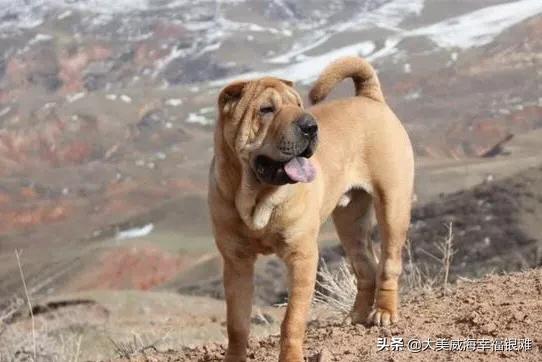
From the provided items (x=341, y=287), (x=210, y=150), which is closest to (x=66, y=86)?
(x=210, y=150)

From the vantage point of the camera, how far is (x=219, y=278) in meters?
23.4

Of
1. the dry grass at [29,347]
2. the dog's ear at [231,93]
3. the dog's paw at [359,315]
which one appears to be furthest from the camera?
the dry grass at [29,347]

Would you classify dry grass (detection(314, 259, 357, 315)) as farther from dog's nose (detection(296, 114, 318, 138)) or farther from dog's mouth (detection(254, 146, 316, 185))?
dog's nose (detection(296, 114, 318, 138))

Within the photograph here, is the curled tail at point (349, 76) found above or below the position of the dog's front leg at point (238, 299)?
above

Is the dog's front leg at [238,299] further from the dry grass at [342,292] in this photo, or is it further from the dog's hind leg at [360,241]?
the dry grass at [342,292]

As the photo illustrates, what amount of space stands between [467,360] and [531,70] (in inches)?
2123

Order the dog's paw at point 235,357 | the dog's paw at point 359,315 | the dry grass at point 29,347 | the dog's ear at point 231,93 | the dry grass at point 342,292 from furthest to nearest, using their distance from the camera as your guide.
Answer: the dry grass at point 342,292, the dry grass at point 29,347, the dog's paw at point 359,315, the dog's paw at point 235,357, the dog's ear at point 231,93

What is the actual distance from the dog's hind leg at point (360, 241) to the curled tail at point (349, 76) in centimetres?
81

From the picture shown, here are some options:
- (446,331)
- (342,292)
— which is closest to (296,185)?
(446,331)

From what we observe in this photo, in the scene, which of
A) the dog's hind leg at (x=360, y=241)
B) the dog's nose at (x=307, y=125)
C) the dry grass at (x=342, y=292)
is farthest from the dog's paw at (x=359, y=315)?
the dog's nose at (x=307, y=125)

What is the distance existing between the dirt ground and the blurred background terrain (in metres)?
2.94

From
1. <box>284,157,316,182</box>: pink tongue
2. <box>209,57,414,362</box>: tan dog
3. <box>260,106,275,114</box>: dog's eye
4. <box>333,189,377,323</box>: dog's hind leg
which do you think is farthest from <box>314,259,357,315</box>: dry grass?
<box>260,106,275,114</box>: dog's eye

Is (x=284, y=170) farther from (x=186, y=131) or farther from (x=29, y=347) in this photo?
(x=186, y=131)

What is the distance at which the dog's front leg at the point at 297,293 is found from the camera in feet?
17.7
